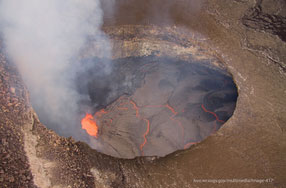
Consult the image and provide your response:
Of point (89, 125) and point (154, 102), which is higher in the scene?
point (154, 102)

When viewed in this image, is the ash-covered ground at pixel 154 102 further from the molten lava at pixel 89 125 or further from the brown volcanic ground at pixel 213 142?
the brown volcanic ground at pixel 213 142

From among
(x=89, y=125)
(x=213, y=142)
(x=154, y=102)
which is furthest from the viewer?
(x=154, y=102)

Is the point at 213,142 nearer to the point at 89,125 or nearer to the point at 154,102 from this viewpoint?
the point at 154,102

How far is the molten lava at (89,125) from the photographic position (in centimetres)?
614

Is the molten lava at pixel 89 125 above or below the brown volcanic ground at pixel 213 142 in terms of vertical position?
below

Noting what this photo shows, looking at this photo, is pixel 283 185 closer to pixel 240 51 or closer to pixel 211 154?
pixel 211 154

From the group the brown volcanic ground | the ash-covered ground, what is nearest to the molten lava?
the ash-covered ground

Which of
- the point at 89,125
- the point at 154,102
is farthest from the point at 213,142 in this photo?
the point at 89,125

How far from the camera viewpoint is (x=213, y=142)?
4.53 metres

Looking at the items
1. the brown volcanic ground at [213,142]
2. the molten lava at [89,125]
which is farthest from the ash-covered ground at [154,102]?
the brown volcanic ground at [213,142]

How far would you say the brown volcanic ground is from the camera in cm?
369

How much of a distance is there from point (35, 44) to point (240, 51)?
202 inches

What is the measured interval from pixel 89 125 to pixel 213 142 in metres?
3.35

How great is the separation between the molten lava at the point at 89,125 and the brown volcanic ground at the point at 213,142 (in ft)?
6.37
